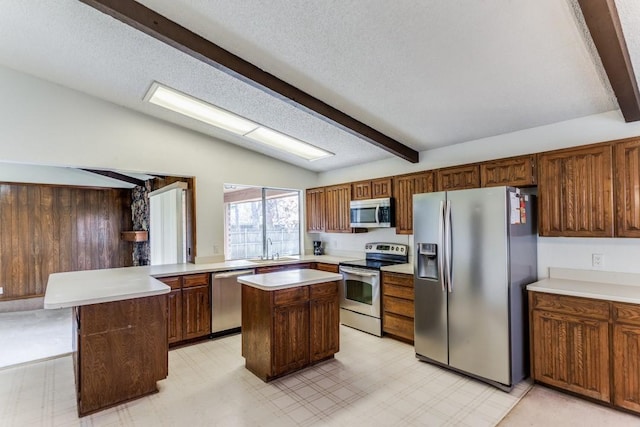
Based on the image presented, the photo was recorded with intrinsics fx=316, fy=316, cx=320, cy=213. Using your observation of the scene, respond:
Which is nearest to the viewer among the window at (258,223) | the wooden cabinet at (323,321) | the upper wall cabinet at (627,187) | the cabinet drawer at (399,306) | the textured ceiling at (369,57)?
the textured ceiling at (369,57)

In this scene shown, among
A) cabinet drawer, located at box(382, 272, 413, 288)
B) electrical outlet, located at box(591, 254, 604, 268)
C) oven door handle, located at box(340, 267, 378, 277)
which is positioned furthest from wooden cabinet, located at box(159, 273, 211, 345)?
electrical outlet, located at box(591, 254, 604, 268)

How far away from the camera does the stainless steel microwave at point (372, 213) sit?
4.32 metres

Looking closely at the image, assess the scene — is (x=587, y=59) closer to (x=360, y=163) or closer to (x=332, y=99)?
(x=332, y=99)

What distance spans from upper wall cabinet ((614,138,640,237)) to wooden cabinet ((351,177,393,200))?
7.58 feet

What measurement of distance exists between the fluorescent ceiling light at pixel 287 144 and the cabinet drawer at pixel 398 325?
97.0 inches

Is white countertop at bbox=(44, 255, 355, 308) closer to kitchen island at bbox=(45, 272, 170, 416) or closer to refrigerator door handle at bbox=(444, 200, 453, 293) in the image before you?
kitchen island at bbox=(45, 272, 170, 416)

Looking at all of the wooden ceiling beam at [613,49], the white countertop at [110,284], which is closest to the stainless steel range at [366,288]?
the white countertop at [110,284]

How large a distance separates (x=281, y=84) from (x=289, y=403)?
272cm

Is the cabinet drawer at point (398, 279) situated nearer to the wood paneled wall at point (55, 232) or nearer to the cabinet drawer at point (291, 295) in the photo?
the cabinet drawer at point (291, 295)

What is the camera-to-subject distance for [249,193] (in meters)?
5.55

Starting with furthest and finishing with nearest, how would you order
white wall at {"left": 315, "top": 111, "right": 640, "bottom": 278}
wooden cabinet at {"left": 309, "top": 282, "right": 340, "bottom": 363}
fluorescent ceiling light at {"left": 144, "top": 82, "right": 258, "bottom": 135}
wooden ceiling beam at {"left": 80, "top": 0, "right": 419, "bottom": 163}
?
fluorescent ceiling light at {"left": 144, "top": 82, "right": 258, "bottom": 135}
wooden cabinet at {"left": 309, "top": 282, "right": 340, "bottom": 363}
white wall at {"left": 315, "top": 111, "right": 640, "bottom": 278}
wooden ceiling beam at {"left": 80, "top": 0, "right": 419, "bottom": 163}

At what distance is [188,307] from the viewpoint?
3.83 metres

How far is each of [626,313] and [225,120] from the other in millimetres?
4283

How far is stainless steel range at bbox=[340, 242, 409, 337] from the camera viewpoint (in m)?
3.99
